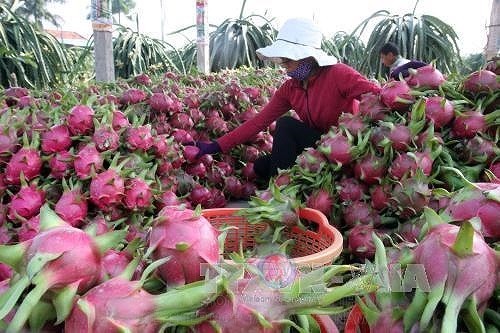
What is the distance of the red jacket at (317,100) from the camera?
8.40 feet

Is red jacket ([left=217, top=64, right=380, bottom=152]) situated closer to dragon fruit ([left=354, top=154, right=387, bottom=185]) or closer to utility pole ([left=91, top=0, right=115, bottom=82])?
dragon fruit ([left=354, top=154, right=387, bottom=185])

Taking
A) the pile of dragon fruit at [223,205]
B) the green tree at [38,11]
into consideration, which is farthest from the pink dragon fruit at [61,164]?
the green tree at [38,11]

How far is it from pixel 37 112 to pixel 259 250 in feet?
4.29

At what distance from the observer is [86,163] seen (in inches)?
70.8

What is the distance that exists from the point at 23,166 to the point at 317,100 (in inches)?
62.0

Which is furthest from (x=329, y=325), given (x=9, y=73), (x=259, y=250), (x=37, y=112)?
(x=9, y=73)

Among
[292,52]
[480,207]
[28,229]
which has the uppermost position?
[292,52]

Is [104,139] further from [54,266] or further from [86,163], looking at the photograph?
[54,266]

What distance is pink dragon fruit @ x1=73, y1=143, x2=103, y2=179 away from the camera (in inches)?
70.7

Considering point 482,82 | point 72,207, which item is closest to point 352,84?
point 482,82

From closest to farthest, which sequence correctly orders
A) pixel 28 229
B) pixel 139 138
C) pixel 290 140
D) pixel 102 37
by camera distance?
pixel 28 229
pixel 139 138
pixel 290 140
pixel 102 37

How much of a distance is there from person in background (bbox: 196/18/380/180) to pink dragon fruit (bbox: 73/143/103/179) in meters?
0.91

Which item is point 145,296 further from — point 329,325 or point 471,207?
point 471,207

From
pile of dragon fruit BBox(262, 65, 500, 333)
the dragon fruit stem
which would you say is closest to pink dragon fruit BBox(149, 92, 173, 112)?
pile of dragon fruit BBox(262, 65, 500, 333)
